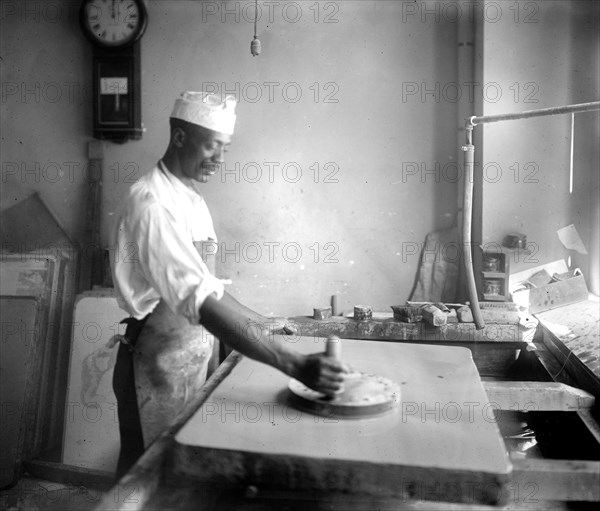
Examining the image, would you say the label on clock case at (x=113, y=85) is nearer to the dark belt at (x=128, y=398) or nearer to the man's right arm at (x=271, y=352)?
the dark belt at (x=128, y=398)

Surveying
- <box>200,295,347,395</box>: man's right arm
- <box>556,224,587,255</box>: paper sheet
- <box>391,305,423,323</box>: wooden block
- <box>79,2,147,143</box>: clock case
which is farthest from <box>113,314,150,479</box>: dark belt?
<box>556,224,587,255</box>: paper sheet

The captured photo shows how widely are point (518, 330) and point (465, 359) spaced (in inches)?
36.0

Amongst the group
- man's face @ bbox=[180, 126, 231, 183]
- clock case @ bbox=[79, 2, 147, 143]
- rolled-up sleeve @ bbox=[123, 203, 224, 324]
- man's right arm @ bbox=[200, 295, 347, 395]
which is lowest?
man's right arm @ bbox=[200, 295, 347, 395]

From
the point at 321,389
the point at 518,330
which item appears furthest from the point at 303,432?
the point at 518,330

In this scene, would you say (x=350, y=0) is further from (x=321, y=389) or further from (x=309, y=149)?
(x=321, y=389)

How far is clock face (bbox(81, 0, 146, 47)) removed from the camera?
3.70m

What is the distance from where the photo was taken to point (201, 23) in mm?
3785

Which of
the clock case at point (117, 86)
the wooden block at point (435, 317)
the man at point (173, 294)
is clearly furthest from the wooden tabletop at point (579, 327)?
the clock case at point (117, 86)

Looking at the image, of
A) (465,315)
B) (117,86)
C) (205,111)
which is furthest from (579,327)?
(117,86)

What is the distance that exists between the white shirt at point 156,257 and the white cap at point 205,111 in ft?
0.63

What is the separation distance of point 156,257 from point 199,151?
1.75ft

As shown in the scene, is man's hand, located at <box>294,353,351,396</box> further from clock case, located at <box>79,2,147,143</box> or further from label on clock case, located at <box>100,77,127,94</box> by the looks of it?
label on clock case, located at <box>100,77,127,94</box>

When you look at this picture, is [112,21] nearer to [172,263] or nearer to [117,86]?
[117,86]

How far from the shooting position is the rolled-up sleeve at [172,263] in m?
1.66
